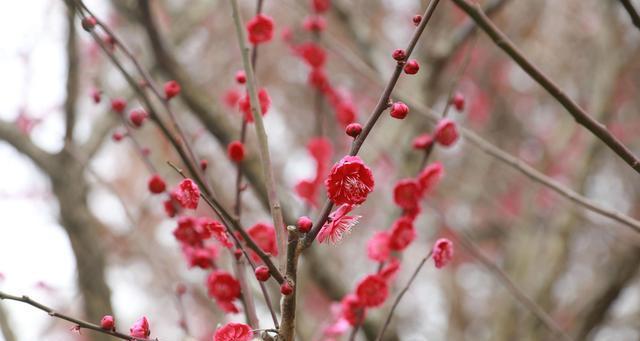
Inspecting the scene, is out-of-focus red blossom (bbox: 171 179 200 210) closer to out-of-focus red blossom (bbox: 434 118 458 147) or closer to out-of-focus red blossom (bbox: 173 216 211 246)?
out-of-focus red blossom (bbox: 173 216 211 246)

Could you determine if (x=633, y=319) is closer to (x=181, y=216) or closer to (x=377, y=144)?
(x=377, y=144)

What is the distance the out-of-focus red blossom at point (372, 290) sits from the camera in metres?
1.27

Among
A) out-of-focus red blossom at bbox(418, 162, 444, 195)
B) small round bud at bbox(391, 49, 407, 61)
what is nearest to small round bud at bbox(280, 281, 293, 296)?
small round bud at bbox(391, 49, 407, 61)

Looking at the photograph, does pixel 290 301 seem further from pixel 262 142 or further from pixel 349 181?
pixel 262 142

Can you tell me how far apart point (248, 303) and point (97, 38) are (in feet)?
1.93

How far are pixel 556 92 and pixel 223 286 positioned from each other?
2.38 ft

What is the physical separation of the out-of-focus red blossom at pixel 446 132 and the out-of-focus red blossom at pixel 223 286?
0.55 metres

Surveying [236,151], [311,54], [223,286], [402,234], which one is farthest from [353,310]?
[311,54]

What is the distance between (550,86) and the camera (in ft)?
3.64

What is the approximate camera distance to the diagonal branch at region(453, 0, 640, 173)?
107cm

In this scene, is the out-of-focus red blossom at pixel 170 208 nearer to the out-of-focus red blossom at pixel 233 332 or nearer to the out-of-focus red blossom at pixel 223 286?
the out-of-focus red blossom at pixel 223 286

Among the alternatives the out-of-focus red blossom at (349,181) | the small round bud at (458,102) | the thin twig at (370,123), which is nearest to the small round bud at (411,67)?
the thin twig at (370,123)

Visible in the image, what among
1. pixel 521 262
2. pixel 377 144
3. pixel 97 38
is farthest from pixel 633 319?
pixel 97 38

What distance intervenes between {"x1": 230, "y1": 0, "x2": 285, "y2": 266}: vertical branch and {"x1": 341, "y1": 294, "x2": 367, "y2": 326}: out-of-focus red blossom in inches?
16.2
